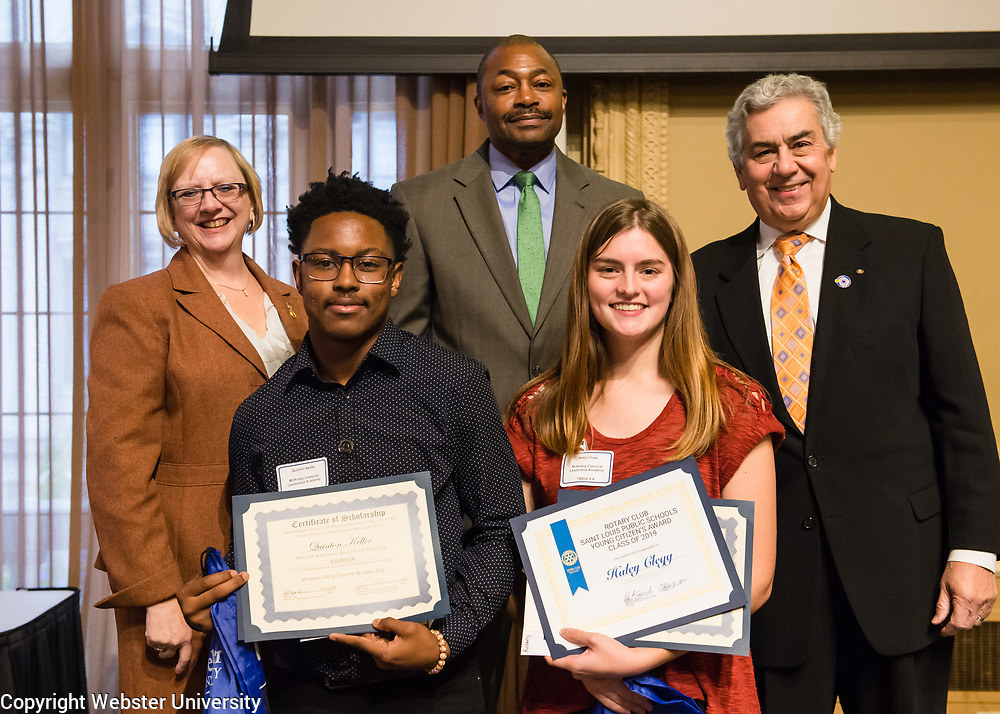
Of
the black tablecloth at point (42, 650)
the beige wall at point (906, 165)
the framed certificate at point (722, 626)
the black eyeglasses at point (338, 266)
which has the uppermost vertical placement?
the beige wall at point (906, 165)

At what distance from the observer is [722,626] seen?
4.50 feet

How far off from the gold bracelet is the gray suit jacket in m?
0.75

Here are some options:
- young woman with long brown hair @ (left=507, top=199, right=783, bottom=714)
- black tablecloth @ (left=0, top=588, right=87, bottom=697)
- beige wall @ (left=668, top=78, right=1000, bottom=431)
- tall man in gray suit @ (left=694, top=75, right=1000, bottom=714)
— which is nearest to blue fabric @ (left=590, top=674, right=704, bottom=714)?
young woman with long brown hair @ (left=507, top=199, right=783, bottom=714)

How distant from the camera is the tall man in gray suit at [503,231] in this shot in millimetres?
2072

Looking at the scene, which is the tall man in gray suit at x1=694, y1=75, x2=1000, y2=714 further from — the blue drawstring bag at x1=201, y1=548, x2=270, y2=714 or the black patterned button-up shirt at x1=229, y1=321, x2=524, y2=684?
the blue drawstring bag at x1=201, y1=548, x2=270, y2=714

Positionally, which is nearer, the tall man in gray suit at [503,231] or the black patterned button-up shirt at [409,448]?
the black patterned button-up shirt at [409,448]

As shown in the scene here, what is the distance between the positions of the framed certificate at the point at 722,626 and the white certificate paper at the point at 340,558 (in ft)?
0.57

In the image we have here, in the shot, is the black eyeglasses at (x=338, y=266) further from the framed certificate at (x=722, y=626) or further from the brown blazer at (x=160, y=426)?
the framed certificate at (x=722, y=626)

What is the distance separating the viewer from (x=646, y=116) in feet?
11.9

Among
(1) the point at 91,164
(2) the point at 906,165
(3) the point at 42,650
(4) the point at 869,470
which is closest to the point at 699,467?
(4) the point at 869,470

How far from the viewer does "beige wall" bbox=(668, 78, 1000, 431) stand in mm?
3666

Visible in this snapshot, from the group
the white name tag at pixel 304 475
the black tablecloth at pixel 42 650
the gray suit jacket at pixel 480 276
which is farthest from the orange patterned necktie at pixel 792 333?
the black tablecloth at pixel 42 650

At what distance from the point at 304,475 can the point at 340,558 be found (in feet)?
0.59

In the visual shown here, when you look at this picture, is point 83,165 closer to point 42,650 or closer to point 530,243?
point 42,650
